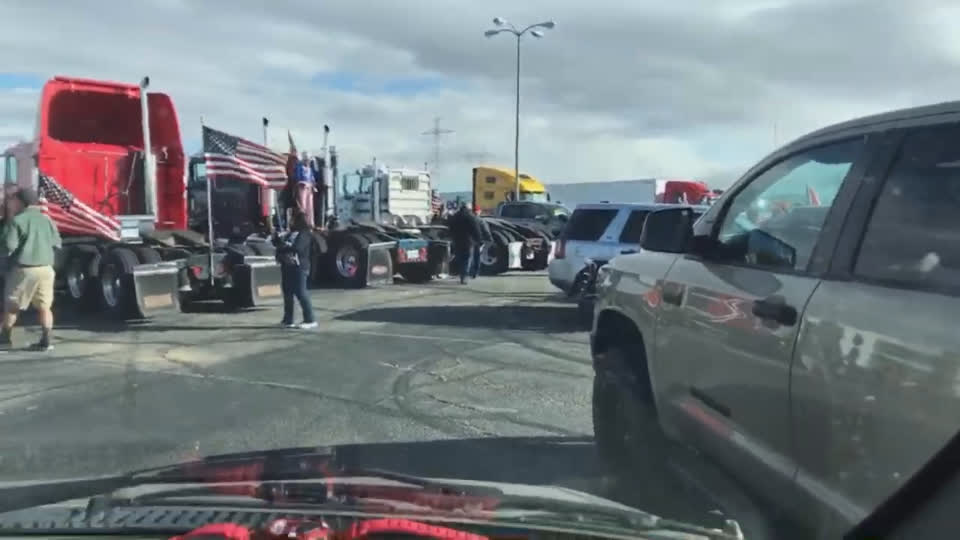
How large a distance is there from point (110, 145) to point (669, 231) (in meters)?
11.1

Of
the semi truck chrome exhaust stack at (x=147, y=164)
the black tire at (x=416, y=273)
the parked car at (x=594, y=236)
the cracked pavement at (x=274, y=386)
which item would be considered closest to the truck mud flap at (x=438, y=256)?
the black tire at (x=416, y=273)

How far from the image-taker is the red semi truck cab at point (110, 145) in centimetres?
1286

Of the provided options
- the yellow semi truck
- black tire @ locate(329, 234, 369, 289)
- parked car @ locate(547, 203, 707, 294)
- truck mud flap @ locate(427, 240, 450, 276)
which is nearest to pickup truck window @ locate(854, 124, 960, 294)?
parked car @ locate(547, 203, 707, 294)

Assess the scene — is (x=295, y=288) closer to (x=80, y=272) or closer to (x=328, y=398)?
(x=80, y=272)

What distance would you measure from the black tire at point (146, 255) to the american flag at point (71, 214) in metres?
0.83

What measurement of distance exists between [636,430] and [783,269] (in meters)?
1.57

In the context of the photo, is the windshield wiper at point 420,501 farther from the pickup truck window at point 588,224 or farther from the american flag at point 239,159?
the american flag at point 239,159

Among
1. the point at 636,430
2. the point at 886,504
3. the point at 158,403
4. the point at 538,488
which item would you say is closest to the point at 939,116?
the point at 886,504

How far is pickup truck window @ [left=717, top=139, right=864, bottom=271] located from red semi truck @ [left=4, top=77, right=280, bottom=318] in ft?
31.7

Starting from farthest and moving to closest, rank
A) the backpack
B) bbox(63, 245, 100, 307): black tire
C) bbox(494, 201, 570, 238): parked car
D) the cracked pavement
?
bbox(494, 201, 570, 238): parked car < bbox(63, 245, 100, 307): black tire < the backpack < the cracked pavement

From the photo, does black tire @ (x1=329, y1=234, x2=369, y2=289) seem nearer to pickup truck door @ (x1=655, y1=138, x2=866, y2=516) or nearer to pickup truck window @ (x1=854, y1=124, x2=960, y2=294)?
pickup truck door @ (x1=655, y1=138, x2=866, y2=516)

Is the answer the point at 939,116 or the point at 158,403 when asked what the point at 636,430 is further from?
the point at 158,403

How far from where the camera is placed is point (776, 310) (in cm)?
332

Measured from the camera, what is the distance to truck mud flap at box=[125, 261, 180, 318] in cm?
1201
